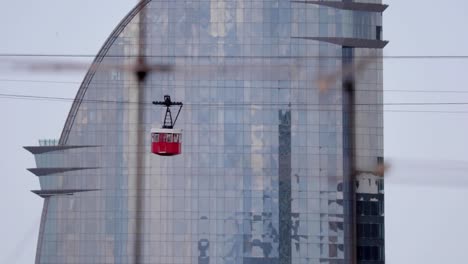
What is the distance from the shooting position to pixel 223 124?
12950 centimetres

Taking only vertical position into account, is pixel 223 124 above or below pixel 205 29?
below

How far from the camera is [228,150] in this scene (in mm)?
129000

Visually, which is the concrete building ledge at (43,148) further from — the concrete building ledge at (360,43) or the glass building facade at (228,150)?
the concrete building ledge at (360,43)

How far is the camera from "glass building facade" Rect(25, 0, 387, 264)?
4948 inches

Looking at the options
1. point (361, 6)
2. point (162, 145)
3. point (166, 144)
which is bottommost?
point (162, 145)

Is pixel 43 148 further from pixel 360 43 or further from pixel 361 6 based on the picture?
pixel 361 6

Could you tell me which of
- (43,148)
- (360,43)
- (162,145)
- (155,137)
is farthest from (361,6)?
(162,145)

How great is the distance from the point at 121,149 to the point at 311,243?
2331cm

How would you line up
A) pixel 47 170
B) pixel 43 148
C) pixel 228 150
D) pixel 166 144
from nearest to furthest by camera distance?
pixel 166 144 < pixel 43 148 < pixel 47 170 < pixel 228 150

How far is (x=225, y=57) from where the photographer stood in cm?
12781

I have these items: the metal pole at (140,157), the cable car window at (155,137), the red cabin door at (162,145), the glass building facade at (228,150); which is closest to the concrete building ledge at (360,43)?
the glass building facade at (228,150)

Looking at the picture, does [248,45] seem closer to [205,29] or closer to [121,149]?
[205,29]

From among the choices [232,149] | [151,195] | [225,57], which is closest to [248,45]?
[225,57]

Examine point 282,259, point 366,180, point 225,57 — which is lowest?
point 282,259
